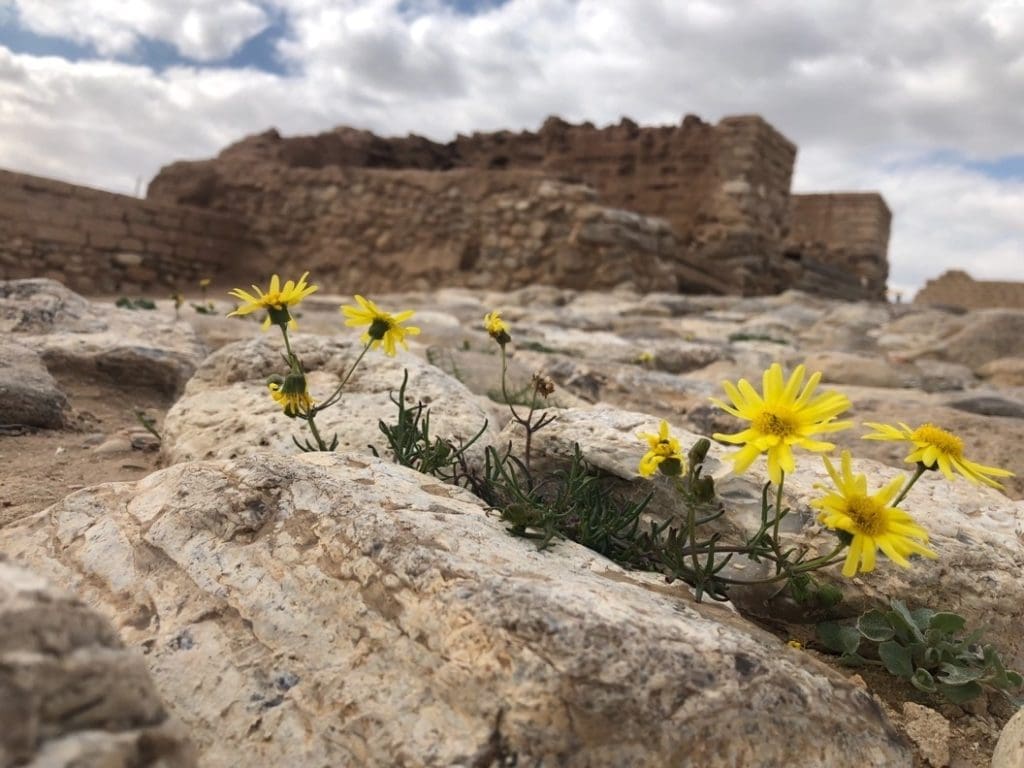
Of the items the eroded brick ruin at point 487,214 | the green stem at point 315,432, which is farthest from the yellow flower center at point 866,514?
the eroded brick ruin at point 487,214

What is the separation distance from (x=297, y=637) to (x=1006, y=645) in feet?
4.29

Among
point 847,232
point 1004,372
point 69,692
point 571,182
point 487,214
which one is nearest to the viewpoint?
point 69,692

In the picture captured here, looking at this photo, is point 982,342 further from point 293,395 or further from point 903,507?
point 293,395

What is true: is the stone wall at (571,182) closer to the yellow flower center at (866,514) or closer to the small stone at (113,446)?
the small stone at (113,446)

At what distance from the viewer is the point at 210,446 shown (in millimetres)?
2098

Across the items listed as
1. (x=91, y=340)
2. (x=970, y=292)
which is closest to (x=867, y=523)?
(x=91, y=340)

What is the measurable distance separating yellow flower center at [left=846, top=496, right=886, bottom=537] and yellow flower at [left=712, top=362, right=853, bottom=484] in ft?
0.33

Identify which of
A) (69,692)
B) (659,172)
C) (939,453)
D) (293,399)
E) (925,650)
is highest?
(659,172)

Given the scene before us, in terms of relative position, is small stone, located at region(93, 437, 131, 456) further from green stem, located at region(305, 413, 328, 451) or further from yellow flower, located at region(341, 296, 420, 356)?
yellow flower, located at region(341, 296, 420, 356)

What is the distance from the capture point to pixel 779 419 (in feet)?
3.92

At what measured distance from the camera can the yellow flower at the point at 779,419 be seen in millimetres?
1144

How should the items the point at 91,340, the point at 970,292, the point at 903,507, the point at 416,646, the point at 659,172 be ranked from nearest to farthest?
1. the point at 416,646
2. the point at 903,507
3. the point at 91,340
4. the point at 659,172
5. the point at 970,292

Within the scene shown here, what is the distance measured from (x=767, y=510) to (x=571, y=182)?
8.55 meters

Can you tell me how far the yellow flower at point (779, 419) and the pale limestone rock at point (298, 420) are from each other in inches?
36.3
